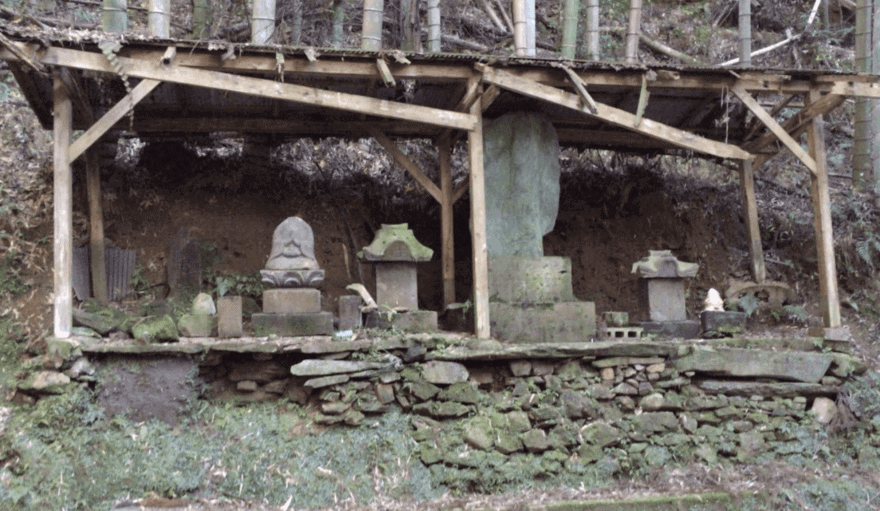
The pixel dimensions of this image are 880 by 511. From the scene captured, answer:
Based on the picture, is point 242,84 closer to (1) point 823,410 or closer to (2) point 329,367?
(2) point 329,367

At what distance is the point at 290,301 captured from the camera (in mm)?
7004

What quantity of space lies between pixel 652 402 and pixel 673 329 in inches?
50.2

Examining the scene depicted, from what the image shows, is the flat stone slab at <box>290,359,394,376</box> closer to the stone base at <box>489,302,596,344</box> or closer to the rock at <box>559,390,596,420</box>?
the stone base at <box>489,302,596,344</box>

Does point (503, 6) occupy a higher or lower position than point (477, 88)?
higher

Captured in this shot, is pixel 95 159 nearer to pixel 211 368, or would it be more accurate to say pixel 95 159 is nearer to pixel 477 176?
pixel 211 368

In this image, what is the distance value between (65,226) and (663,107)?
6369mm

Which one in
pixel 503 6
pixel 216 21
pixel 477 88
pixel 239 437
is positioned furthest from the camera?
pixel 503 6

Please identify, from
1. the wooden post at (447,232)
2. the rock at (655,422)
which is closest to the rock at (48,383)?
the wooden post at (447,232)

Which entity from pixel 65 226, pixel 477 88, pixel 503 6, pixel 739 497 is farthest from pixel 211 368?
pixel 503 6

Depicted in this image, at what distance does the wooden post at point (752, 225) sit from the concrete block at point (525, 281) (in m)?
2.94

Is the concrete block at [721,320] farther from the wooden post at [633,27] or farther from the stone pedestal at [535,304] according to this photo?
the wooden post at [633,27]

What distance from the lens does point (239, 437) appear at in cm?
616

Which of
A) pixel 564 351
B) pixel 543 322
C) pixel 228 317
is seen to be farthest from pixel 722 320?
pixel 228 317

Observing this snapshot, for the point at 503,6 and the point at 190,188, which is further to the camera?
the point at 503,6
